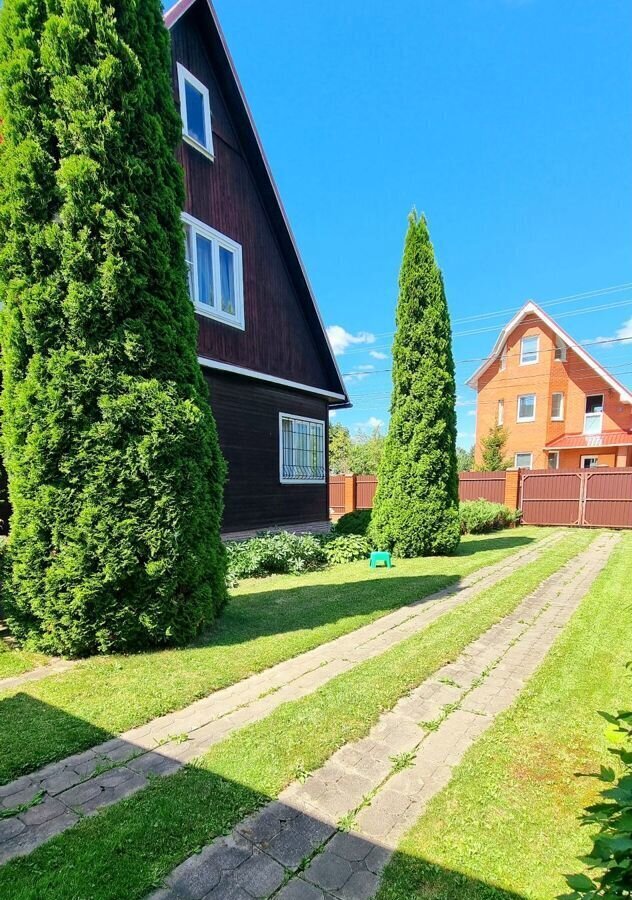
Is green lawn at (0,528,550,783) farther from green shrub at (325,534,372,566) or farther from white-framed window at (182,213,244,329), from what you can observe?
white-framed window at (182,213,244,329)

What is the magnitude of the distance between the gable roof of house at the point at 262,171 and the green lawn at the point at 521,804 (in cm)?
892

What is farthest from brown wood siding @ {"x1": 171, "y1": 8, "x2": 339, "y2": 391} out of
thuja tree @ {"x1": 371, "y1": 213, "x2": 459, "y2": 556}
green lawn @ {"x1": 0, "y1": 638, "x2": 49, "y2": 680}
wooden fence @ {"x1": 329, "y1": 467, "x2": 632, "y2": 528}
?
wooden fence @ {"x1": 329, "y1": 467, "x2": 632, "y2": 528}

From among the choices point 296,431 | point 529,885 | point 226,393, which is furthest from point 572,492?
point 529,885

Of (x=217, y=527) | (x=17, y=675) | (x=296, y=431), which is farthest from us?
(x=296, y=431)

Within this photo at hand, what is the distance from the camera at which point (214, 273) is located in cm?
819

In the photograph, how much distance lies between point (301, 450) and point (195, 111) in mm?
7060

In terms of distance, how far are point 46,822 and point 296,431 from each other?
8798mm

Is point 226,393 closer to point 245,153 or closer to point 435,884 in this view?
point 245,153

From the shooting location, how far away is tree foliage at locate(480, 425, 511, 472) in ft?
71.3

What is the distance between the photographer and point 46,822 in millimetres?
1897

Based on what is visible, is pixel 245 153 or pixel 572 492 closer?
pixel 245 153

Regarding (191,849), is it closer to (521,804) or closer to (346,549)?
(521,804)

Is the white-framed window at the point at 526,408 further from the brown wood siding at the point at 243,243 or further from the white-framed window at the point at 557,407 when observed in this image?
the brown wood siding at the point at 243,243

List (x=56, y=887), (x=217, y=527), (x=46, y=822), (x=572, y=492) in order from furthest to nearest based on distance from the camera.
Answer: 1. (x=572, y=492)
2. (x=217, y=527)
3. (x=46, y=822)
4. (x=56, y=887)
